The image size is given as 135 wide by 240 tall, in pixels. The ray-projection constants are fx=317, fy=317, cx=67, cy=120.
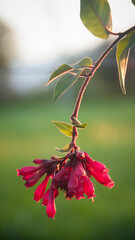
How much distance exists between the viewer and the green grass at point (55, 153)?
378 cm

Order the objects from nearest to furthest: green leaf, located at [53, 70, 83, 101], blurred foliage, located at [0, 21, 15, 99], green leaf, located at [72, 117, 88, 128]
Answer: green leaf, located at [72, 117, 88, 128], green leaf, located at [53, 70, 83, 101], blurred foliage, located at [0, 21, 15, 99]

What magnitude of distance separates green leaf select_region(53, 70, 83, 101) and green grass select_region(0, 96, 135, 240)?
2896mm

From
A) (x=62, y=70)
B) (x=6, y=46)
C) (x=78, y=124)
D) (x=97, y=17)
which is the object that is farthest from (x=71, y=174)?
(x=6, y=46)

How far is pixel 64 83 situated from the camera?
72 centimetres

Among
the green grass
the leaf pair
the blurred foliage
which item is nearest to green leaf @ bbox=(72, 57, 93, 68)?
the leaf pair

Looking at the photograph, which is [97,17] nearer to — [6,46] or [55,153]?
[55,153]

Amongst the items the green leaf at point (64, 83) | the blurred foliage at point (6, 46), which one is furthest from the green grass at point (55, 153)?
the green leaf at point (64, 83)

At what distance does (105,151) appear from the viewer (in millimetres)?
7367

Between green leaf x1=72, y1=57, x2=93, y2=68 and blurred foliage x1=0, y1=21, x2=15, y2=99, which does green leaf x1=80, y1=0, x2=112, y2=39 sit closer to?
green leaf x1=72, y1=57, x2=93, y2=68

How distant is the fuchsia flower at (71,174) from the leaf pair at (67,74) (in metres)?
0.15

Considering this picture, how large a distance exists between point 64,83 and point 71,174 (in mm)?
206

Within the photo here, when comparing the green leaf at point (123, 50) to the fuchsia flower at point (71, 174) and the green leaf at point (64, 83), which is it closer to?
the green leaf at point (64, 83)

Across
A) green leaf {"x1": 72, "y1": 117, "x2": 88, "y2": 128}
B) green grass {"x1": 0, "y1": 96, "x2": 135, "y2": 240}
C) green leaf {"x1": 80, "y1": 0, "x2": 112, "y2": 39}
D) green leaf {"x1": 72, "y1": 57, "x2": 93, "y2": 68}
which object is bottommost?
green grass {"x1": 0, "y1": 96, "x2": 135, "y2": 240}

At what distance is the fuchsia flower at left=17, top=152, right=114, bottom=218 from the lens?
2.14 ft
